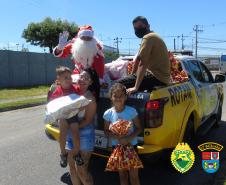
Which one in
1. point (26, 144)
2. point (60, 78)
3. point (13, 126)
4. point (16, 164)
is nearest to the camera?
point (60, 78)

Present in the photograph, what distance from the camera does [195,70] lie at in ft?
22.6

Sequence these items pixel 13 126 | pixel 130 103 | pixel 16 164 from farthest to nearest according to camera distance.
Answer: pixel 13 126 → pixel 16 164 → pixel 130 103

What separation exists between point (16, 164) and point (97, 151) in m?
1.69

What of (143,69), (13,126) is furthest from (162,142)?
(13,126)

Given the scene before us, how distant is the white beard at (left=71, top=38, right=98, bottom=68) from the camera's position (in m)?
5.34

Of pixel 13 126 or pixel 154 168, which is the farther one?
pixel 13 126

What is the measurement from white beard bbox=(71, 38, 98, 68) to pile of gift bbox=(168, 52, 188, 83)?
132 cm

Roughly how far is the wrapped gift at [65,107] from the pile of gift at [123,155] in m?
0.44

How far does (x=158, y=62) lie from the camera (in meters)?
5.36

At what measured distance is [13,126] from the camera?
31.8 feet

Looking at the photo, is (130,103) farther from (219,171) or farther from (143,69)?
(219,171)

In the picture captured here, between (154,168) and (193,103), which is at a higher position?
(193,103)

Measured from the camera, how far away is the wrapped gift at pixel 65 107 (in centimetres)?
411

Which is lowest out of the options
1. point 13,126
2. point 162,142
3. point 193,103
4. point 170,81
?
point 13,126
